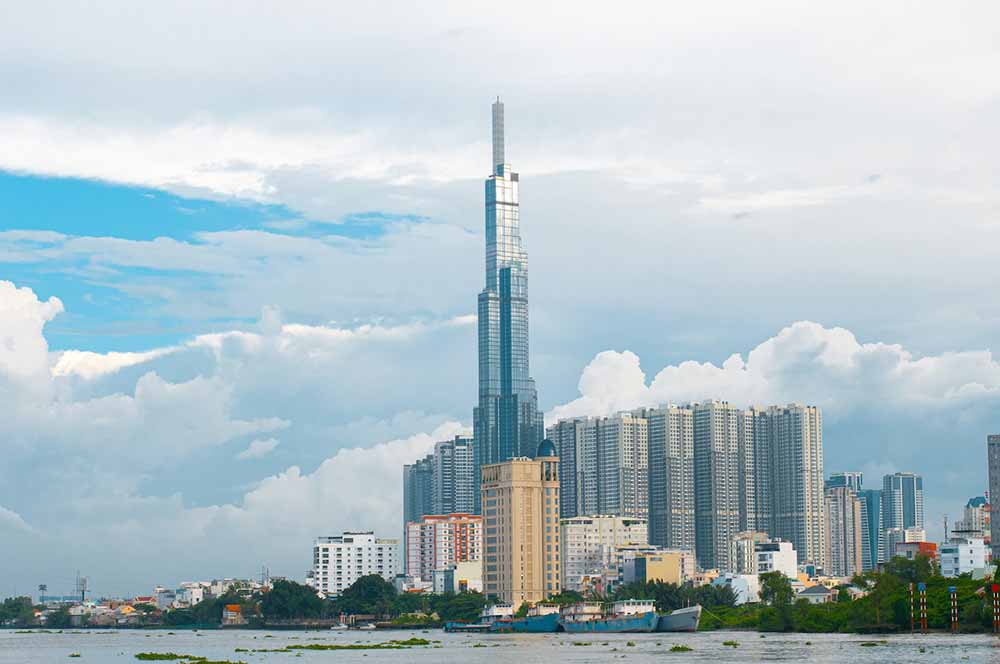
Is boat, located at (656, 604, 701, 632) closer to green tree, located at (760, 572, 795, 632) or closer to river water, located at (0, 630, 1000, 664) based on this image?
green tree, located at (760, 572, 795, 632)

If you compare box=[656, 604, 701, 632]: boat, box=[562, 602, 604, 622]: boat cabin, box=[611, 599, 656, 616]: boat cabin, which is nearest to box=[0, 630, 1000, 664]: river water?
box=[656, 604, 701, 632]: boat

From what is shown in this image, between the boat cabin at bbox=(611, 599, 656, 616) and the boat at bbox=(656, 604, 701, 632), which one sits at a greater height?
the boat cabin at bbox=(611, 599, 656, 616)

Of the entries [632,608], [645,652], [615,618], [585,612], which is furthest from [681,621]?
[645,652]

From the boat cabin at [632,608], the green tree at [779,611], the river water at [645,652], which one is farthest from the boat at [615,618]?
the river water at [645,652]

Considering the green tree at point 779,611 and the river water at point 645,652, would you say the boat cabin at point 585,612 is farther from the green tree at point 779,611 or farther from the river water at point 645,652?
the river water at point 645,652

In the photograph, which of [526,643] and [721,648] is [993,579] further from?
[526,643]
